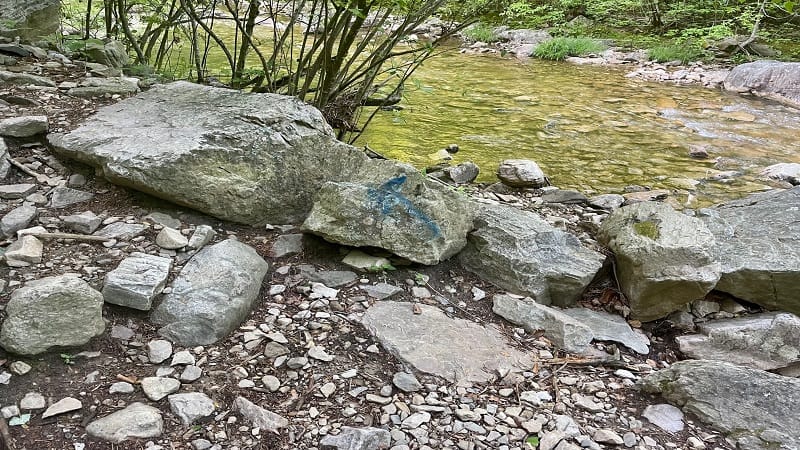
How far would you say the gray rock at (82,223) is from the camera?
238cm

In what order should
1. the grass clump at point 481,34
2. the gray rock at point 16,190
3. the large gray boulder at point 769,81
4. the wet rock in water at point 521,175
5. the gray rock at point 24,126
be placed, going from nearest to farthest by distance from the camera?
1. the gray rock at point 16,190
2. the gray rock at point 24,126
3. the wet rock in water at point 521,175
4. the large gray boulder at point 769,81
5. the grass clump at point 481,34

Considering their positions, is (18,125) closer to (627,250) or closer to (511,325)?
(511,325)

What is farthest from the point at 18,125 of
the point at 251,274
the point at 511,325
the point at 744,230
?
the point at 744,230

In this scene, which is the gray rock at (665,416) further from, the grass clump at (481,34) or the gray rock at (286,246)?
the grass clump at (481,34)

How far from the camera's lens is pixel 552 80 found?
28.1ft

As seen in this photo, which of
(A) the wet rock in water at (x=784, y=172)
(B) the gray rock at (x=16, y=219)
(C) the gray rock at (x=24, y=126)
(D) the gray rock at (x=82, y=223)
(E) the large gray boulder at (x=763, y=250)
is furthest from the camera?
(A) the wet rock in water at (x=784, y=172)

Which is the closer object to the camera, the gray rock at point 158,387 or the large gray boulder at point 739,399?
the gray rock at point 158,387

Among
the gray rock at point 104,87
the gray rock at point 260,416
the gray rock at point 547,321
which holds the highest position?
the gray rock at point 104,87

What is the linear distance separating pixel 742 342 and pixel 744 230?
31.4 inches

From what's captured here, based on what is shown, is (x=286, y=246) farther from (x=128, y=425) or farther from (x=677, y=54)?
(x=677, y=54)

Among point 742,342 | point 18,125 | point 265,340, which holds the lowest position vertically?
point 742,342

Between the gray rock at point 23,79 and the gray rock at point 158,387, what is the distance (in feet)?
8.29

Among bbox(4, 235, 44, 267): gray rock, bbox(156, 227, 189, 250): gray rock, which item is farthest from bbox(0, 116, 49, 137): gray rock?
bbox(156, 227, 189, 250): gray rock

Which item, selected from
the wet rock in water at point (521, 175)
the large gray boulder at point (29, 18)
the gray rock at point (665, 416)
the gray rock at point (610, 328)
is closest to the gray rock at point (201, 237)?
the gray rock at point (610, 328)
